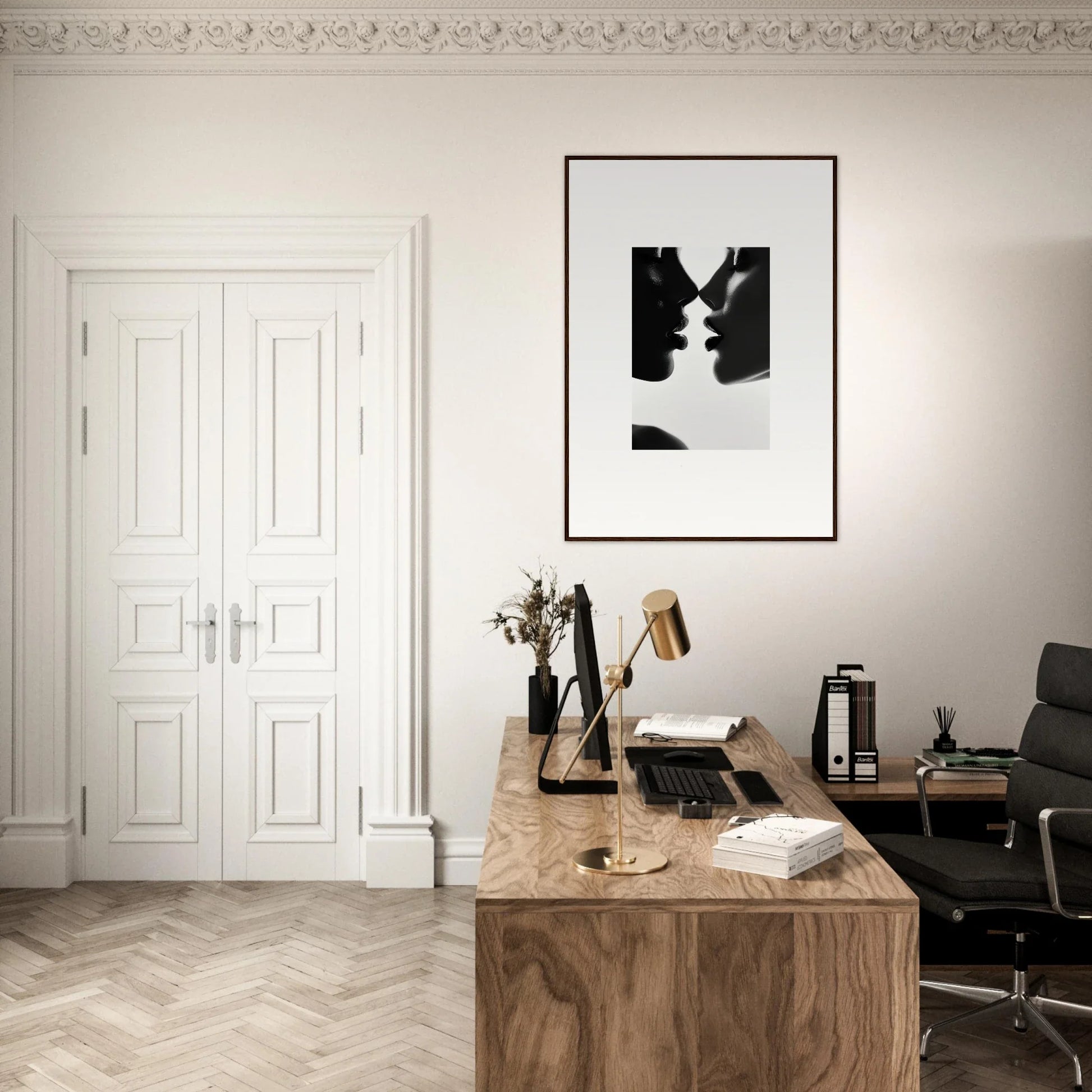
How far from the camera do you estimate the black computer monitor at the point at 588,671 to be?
2443 mm

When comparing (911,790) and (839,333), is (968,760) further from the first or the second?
(839,333)

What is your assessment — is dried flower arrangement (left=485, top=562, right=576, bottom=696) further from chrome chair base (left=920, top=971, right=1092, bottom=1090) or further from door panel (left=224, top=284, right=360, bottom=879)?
chrome chair base (left=920, top=971, right=1092, bottom=1090)

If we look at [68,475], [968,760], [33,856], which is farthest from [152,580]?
[968,760]

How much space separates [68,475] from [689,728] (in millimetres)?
2628

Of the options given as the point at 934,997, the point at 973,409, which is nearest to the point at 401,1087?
the point at 934,997

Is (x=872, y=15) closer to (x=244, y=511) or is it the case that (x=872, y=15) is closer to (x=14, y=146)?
(x=244, y=511)

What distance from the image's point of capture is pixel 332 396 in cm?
406

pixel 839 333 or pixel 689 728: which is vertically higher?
pixel 839 333

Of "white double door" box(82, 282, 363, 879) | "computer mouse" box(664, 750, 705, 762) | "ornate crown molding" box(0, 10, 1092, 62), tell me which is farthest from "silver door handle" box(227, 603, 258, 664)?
"ornate crown molding" box(0, 10, 1092, 62)

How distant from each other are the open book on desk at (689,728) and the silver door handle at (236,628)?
5.57 ft

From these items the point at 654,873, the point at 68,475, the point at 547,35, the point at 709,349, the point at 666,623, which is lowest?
the point at 654,873

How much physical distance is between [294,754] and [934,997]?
2477 mm

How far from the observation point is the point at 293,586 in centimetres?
407

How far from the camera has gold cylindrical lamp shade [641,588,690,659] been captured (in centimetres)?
195
